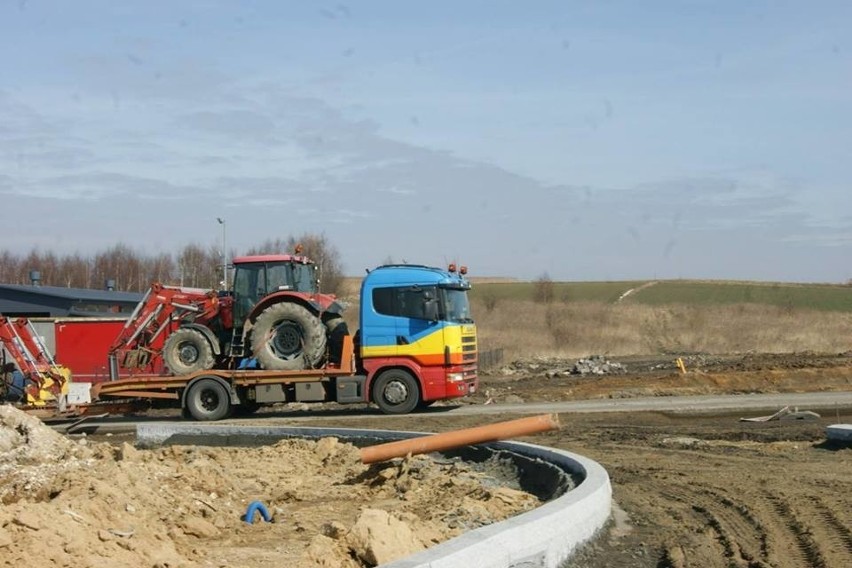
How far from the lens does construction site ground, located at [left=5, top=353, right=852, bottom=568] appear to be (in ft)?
25.8

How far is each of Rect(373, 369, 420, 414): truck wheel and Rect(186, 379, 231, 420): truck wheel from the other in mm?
3427

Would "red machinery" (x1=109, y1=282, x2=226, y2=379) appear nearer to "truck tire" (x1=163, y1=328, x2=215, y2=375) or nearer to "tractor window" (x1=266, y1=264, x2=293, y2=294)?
"truck tire" (x1=163, y1=328, x2=215, y2=375)

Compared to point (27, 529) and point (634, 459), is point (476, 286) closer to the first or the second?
point (634, 459)

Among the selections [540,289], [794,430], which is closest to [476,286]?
[540,289]

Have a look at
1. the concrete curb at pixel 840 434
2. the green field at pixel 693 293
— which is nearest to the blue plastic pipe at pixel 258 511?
the concrete curb at pixel 840 434

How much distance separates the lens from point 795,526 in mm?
9211

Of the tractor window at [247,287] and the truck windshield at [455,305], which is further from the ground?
the tractor window at [247,287]

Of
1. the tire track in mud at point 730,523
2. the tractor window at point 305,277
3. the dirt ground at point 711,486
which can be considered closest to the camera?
the tire track in mud at point 730,523

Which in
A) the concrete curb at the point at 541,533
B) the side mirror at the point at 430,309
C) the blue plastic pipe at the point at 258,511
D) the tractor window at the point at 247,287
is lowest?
the blue plastic pipe at the point at 258,511

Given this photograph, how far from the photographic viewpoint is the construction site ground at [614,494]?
310 inches

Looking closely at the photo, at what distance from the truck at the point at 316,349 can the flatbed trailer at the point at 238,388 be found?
2cm

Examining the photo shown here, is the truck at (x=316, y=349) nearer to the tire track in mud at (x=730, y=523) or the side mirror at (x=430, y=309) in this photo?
the side mirror at (x=430, y=309)

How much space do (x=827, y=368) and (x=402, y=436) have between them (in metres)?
21.1

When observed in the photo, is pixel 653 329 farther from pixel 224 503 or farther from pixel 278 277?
pixel 224 503
